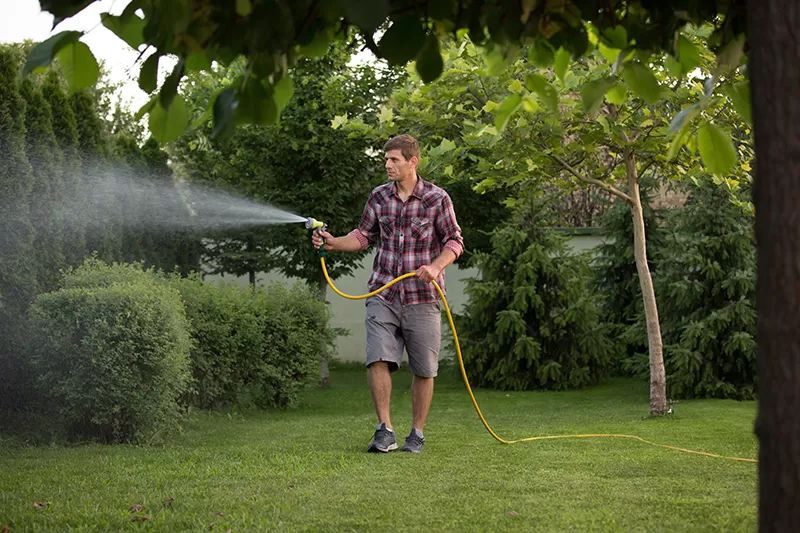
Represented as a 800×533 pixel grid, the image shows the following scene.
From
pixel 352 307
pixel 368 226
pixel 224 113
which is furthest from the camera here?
pixel 352 307

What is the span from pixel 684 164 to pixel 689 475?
3616 millimetres

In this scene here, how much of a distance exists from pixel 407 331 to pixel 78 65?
13.9 feet

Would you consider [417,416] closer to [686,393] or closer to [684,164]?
[684,164]

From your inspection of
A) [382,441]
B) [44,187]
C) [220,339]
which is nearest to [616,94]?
[382,441]

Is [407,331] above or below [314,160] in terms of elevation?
below

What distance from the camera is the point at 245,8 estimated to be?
2.00 metres

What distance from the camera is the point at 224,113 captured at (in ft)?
6.53

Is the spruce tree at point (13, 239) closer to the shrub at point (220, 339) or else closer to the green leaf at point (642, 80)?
the shrub at point (220, 339)

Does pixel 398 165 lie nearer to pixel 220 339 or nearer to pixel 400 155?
pixel 400 155

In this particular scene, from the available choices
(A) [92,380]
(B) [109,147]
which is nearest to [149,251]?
(B) [109,147]

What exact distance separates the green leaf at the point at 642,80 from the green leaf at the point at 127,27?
105 cm

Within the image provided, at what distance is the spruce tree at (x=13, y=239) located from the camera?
6.85m

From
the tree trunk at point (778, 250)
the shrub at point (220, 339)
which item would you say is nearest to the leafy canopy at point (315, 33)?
the tree trunk at point (778, 250)

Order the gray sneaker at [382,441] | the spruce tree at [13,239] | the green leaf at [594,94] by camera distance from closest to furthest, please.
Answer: the green leaf at [594,94], the gray sneaker at [382,441], the spruce tree at [13,239]
